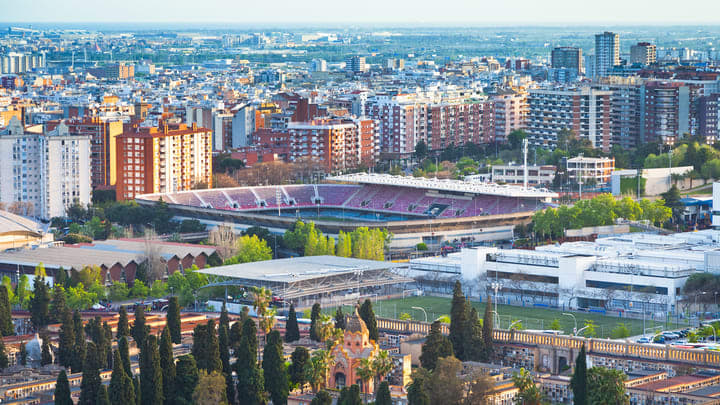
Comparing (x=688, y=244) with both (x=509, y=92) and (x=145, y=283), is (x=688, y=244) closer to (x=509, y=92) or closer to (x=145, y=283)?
(x=145, y=283)

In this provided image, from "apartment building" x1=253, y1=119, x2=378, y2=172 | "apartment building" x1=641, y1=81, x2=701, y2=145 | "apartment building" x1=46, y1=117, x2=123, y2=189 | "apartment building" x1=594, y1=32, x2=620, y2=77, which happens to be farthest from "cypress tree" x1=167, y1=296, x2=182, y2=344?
"apartment building" x1=594, y1=32, x2=620, y2=77

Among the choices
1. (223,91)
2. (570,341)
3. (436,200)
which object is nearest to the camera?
(570,341)

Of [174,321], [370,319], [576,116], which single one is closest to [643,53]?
[576,116]

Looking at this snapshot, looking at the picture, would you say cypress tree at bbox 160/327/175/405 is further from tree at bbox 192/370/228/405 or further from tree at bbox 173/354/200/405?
tree at bbox 192/370/228/405

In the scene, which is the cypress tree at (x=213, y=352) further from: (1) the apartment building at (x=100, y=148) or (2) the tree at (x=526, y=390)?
(1) the apartment building at (x=100, y=148)

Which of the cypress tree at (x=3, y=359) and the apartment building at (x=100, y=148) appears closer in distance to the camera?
the cypress tree at (x=3, y=359)

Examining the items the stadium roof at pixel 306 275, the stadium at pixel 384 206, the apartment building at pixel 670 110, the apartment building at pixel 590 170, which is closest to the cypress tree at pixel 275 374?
the stadium roof at pixel 306 275

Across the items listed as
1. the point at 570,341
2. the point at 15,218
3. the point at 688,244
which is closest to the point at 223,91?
the point at 15,218
